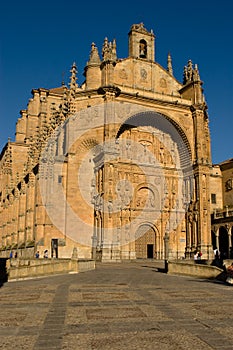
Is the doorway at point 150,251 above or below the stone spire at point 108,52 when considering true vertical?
below

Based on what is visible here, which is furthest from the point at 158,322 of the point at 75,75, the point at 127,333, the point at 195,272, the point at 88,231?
the point at 75,75

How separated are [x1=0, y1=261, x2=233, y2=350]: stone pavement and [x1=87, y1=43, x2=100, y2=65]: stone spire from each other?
28.5 meters

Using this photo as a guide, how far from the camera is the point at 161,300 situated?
8477 millimetres

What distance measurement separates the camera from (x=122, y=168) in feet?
110

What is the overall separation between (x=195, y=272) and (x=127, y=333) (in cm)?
1154

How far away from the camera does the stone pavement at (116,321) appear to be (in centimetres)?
482

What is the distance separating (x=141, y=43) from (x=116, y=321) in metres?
36.6

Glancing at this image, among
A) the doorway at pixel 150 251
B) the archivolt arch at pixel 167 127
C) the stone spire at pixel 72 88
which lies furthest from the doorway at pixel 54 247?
the archivolt arch at pixel 167 127

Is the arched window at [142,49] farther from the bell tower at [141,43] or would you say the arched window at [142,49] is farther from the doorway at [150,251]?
the doorway at [150,251]

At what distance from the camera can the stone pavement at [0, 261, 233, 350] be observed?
4.82 meters

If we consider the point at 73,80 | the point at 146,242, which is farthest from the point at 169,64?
the point at 146,242

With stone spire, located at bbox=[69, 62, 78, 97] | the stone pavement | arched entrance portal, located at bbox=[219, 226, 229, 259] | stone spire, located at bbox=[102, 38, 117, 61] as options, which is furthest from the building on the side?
the stone pavement

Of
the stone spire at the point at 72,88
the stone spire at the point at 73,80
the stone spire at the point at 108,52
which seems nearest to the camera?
the stone spire at the point at 72,88

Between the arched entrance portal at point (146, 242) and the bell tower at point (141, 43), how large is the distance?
681 inches
